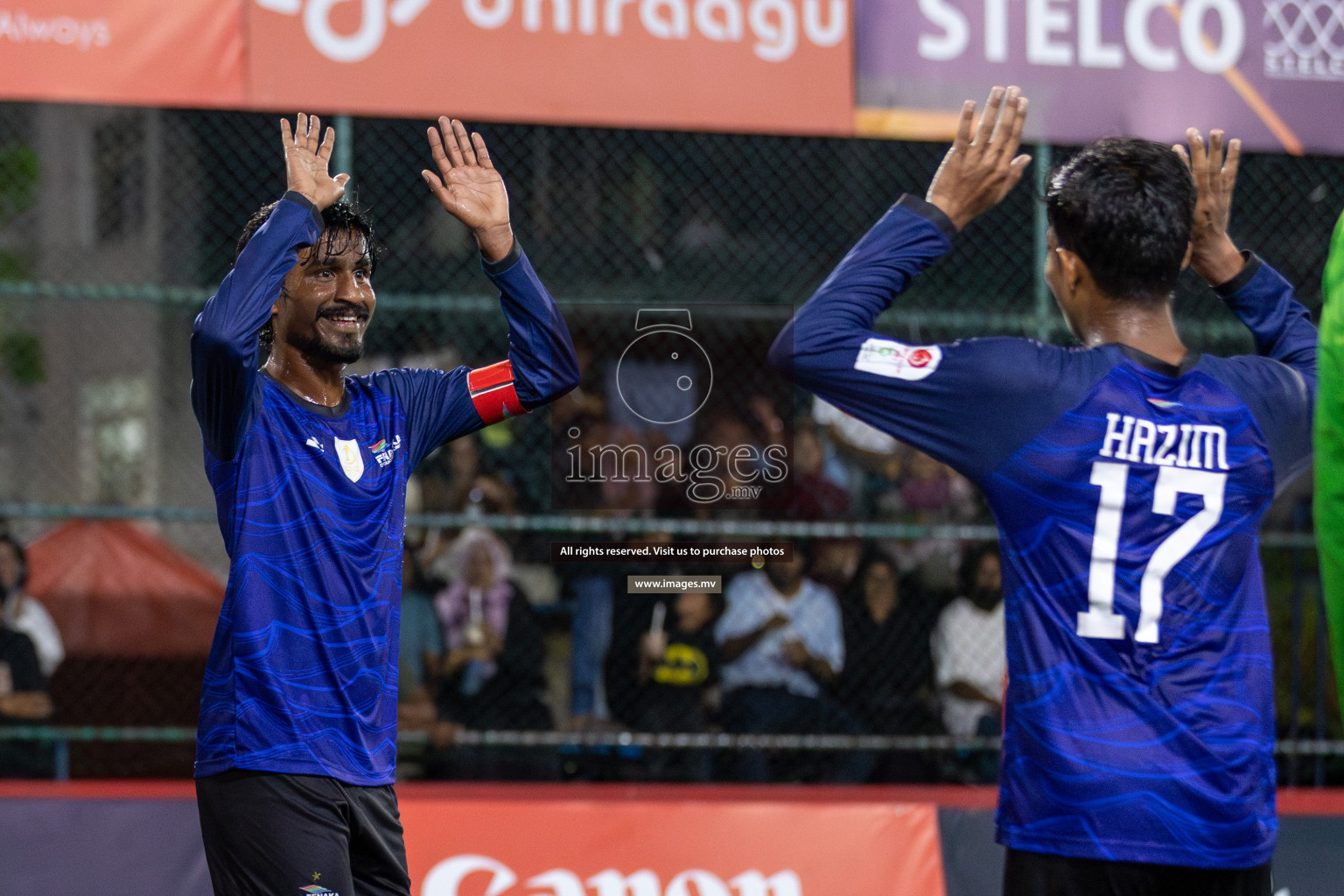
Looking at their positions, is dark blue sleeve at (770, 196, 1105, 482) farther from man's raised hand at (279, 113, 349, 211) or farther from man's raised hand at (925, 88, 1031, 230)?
man's raised hand at (279, 113, 349, 211)

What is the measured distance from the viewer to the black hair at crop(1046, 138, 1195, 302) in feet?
7.17

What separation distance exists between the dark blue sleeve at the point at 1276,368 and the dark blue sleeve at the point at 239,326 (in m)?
1.88

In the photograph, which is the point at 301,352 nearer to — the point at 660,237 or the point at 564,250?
the point at 564,250

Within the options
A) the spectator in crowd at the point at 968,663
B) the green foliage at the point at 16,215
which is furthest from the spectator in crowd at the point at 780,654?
the green foliage at the point at 16,215

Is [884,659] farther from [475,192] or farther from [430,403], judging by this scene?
[475,192]

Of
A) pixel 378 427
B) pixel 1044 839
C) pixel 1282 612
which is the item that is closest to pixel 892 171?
pixel 1282 612

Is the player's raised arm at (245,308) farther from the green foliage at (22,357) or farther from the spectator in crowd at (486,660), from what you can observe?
the green foliage at (22,357)

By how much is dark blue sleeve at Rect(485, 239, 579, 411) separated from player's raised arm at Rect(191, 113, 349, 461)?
48 centimetres

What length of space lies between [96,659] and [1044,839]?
483 cm

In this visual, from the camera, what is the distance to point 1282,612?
6.34m

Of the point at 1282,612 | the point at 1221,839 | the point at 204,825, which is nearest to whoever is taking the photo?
the point at 1221,839

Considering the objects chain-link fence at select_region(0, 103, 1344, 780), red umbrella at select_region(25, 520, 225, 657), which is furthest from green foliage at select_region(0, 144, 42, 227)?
red umbrella at select_region(25, 520, 225, 657)

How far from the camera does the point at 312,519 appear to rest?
302cm

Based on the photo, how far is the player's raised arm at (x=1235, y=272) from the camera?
8.32 ft
